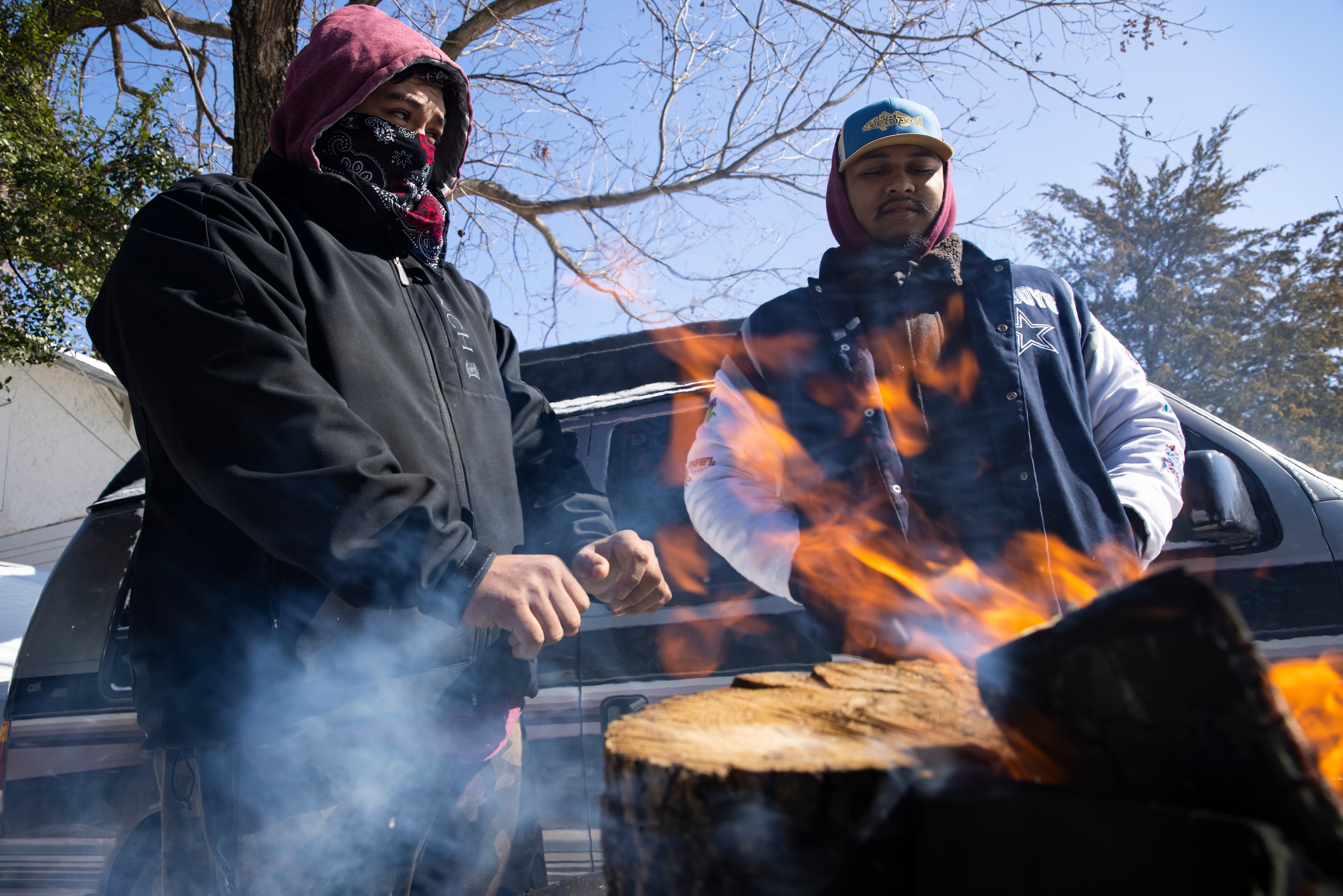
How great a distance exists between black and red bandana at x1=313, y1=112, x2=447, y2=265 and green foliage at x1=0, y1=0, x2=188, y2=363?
7303 millimetres

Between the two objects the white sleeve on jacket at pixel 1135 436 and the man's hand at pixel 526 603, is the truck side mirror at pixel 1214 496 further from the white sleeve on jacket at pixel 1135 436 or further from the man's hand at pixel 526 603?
the man's hand at pixel 526 603

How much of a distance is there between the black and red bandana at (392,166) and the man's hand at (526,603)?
0.98 metres

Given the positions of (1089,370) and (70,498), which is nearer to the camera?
(1089,370)

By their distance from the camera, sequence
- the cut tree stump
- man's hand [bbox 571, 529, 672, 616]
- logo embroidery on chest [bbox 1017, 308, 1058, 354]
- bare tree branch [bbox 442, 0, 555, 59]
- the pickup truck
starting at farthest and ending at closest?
bare tree branch [bbox 442, 0, 555, 59]
the pickup truck
logo embroidery on chest [bbox 1017, 308, 1058, 354]
man's hand [bbox 571, 529, 672, 616]
the cut tree stump

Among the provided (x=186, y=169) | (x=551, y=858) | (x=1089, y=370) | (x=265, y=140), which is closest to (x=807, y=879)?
(x=1089, y=370)

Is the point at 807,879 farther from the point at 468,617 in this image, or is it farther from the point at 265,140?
the point at 265,140

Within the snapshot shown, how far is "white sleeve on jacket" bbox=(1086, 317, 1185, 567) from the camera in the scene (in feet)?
6.34

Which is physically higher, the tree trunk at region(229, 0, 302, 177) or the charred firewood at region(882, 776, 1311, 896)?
the tree trunk at region(229, 0, 302, 177)

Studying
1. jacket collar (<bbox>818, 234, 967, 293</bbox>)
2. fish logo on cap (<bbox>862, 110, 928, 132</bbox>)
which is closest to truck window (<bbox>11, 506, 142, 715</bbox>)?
jacket collar (<bbox>818, 234, 967, 293</bbox>)

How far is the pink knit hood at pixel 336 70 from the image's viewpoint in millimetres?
1854

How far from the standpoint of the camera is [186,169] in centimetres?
777

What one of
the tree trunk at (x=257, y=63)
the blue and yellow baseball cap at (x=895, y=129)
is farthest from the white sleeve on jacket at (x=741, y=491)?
the tree trunk at (x=257, y=63)

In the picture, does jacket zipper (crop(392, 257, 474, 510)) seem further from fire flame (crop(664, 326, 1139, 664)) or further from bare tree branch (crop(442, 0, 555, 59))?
bare tree branch (crop(442, 0, 555, 59))

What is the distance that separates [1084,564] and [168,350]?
6.64 ft
